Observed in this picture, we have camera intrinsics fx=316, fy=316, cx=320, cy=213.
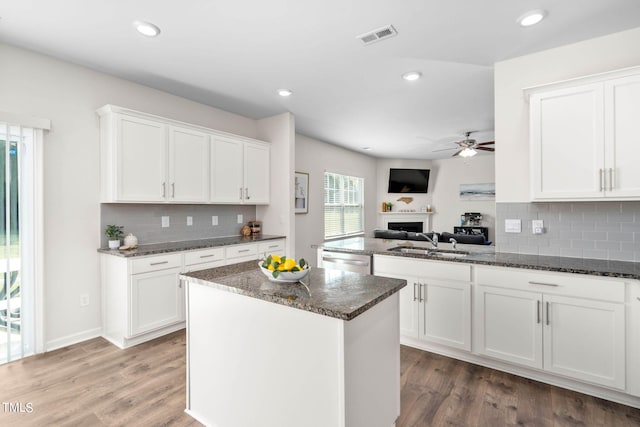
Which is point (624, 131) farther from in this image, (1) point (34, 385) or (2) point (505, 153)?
(1) point (34, 385)

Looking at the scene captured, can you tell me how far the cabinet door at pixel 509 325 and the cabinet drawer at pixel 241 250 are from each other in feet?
8.67

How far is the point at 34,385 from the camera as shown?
2305 millimetres

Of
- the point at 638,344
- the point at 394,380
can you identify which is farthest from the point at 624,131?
the point at 394,380

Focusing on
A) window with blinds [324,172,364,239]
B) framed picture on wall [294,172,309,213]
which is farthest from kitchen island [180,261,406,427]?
window with blinds [324,172,364,239]

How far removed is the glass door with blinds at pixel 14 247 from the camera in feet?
8.61

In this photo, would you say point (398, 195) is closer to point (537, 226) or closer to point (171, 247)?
point (537, 226)

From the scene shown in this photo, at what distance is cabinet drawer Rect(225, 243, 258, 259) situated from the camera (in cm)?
380

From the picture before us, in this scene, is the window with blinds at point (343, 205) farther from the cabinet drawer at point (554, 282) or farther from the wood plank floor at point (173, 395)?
the cabinet drawer at point (554, 282)

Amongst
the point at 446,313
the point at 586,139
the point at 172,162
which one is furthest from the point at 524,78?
the point at 172,162

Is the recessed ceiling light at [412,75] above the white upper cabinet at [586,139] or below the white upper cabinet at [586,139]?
above

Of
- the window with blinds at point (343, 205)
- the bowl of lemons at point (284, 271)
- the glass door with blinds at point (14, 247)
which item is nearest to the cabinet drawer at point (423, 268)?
the bowl of lemons at point (284, 271)

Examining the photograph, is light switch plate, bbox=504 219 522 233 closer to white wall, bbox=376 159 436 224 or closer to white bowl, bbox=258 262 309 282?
white bowl, bbox=258 262 309 282

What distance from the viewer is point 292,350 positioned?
150cm

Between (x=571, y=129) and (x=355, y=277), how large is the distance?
6.67ft
